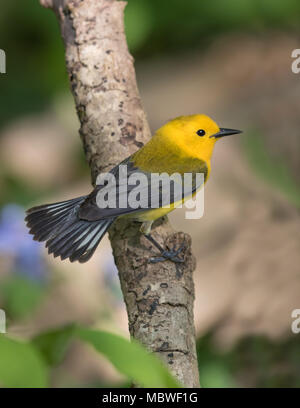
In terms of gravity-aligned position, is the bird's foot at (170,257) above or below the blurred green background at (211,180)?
below

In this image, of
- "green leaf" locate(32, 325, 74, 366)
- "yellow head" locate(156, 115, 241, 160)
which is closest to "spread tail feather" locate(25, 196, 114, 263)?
"yellow head" locate(156, 115, 241, 160)

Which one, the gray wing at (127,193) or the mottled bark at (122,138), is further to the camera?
the gray wing at (127,193)

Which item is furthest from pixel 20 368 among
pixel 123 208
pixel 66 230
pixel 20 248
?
pixel 20 248

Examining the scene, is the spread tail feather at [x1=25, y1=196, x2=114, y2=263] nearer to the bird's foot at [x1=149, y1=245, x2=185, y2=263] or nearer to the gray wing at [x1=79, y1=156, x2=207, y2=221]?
the gray wing at [x1=79, y1=156, x2=207, y2=221]

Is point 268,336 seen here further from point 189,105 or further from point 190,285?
point 189,105

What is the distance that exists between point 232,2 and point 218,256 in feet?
8.30

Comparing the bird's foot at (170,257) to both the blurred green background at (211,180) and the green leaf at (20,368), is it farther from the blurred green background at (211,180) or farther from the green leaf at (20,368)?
the green leaf at (20,368)

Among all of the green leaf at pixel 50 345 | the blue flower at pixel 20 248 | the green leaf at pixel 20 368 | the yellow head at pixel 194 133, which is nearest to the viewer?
the green leaf at pixel 20 368

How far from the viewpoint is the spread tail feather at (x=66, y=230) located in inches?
94.4

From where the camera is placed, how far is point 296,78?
5602 mm

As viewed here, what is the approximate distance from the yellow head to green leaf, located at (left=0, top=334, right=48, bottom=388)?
1.96 metres

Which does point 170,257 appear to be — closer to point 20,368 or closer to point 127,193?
point 127,193

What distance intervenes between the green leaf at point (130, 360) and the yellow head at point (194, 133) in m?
1.88

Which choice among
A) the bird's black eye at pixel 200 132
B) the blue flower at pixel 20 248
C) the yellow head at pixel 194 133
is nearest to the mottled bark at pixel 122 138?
the yellow head at pixel 194 133
